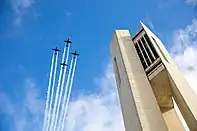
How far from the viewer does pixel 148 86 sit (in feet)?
51.9

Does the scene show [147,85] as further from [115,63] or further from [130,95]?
[115,63]

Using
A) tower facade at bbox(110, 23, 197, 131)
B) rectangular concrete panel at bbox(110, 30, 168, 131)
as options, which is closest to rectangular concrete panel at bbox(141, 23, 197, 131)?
tower facade at bbox(110, 23, 197, 131)

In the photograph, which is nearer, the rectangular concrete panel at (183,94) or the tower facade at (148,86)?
the rectangular concrete panel at (183,94)

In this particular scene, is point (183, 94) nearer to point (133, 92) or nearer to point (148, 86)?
point (148, 86)

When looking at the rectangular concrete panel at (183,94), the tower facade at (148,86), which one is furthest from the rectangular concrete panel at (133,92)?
the rectangular concrete panel at (183,94)

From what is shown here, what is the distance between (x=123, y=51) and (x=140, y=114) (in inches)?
234

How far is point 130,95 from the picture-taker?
15367 mm

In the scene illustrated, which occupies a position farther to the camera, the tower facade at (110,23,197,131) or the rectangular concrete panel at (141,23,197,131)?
the tower facade at (110,23,197,131)

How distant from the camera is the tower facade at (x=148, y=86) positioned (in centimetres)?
1350

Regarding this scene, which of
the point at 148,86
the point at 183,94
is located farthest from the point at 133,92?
the point at 183,94

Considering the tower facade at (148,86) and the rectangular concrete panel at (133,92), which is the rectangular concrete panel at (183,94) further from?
the rectangular concrete panel at (133,92)

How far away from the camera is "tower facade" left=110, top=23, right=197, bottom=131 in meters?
13.5

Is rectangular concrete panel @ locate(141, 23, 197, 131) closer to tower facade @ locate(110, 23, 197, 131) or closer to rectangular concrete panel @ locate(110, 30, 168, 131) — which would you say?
tower facade @ locate(110, 23, 197, 131)

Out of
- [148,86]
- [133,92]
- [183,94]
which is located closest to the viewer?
[183,94]
